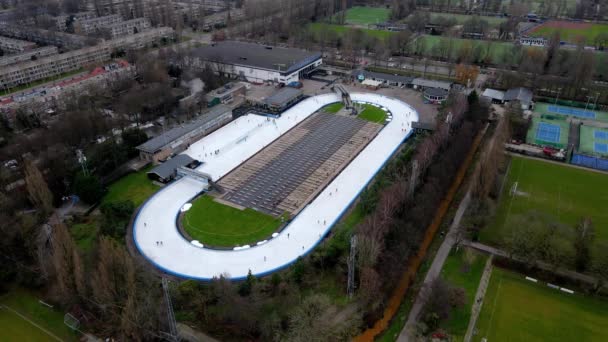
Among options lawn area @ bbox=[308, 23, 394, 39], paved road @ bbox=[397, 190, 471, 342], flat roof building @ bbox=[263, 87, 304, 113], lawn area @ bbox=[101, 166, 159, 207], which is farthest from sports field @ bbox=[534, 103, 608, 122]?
lawn area @ bbox=[101, 166, 159, 207]

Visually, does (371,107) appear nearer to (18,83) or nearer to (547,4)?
(18,83)

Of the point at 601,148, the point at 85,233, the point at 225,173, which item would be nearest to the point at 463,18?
the point at 601,148

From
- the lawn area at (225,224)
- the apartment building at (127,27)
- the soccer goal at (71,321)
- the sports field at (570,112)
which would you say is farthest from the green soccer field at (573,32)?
the soccer goal at (71,321)

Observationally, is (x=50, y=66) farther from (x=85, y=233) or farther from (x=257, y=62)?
(x=85, y=233)

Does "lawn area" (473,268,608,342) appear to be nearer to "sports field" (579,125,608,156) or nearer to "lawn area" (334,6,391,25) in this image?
"sports field" (579,125,608,156)

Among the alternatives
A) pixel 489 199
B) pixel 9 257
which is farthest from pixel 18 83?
pixel 489 199
